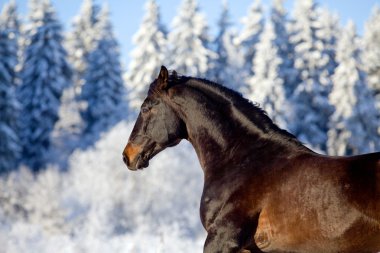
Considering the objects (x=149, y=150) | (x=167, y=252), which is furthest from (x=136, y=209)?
(x=149, y=150)

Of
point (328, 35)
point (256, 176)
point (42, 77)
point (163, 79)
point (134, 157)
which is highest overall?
point (328, 35)

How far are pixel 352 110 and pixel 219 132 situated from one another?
132 feet

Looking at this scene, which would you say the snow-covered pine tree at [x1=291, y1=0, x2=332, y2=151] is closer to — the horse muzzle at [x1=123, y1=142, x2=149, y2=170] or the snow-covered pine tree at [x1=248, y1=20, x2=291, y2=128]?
the snow-covered pine tree at [x1=248, y1=20, x2=291, y2=128]

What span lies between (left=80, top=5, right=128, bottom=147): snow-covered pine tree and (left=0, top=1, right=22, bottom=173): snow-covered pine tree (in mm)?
8278

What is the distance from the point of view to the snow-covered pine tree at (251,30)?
6203 centimetres

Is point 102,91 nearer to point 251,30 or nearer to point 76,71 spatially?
point 76,71

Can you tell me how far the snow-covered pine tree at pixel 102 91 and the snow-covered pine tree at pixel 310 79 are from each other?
1302cm

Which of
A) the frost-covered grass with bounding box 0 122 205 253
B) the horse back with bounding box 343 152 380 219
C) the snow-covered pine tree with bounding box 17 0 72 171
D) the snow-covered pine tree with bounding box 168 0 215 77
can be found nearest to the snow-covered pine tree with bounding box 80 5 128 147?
the snow-covered pine tree with bounding box 17 0 72 171

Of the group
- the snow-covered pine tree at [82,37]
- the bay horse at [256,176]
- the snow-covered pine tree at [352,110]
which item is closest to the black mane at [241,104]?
the bay horse at [256,176]

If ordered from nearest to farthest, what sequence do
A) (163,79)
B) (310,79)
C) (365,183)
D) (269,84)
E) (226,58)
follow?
(365,183) < (163,79) < (269,84) < (310,79) < (226,58)

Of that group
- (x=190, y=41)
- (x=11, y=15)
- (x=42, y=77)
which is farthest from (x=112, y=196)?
(x=11, y=15)

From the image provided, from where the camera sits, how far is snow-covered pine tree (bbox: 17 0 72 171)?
49938 mm

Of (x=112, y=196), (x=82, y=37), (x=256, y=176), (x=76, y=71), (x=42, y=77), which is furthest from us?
(x=82, y=37)

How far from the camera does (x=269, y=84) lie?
1864 inches
